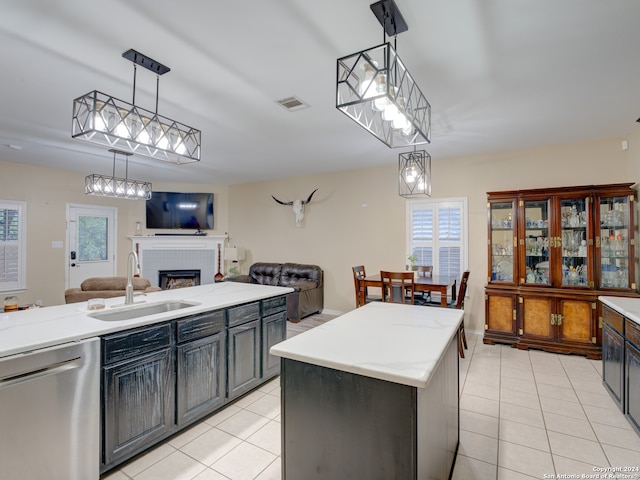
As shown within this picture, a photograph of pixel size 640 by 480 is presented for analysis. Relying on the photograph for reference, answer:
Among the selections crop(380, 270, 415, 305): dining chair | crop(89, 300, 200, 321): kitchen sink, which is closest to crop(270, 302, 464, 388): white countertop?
crop(89, 300, 200, 321): kitchen sink

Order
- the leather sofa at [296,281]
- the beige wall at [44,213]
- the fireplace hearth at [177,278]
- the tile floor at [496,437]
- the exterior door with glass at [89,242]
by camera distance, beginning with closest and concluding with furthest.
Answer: the tile floor at [496,437]
the leather sofa at [296,281]
the beige wall at [44,213]
the exterior door with glass at [89,242]
the fireplace hearth at [177,278]

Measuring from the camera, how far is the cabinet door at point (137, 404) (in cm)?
196

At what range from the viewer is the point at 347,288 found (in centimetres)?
608

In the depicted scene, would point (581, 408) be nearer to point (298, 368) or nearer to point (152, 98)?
point (298, 368)

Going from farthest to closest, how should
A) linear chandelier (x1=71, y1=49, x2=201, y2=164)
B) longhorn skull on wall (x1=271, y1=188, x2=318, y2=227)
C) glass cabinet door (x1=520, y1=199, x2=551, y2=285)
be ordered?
longhorn skull on wall (x1=271, y1=188, x2=318, y2=227)
glass cabinet door (x1=520, y1=199, x2=551, y2=285)
linear chandelier (x1=71, y1=49, x2=201, y2=164)

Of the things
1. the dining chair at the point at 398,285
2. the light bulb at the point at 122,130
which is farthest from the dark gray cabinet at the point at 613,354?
the light bulb at the point at 122,130

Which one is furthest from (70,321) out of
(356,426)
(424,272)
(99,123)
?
(424,272)

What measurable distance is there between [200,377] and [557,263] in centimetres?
433

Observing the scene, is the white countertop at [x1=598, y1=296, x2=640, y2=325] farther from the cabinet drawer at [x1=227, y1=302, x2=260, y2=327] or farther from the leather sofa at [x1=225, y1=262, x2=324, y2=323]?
the leather sofa at [x1=225, y1=262, x2=324, y2=323]

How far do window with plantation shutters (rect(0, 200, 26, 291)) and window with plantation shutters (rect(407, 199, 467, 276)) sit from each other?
21.9 feet

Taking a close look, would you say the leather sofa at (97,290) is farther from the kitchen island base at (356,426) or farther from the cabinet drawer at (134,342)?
the kitchen island base at (356,426)

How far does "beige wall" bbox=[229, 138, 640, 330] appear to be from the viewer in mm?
4395

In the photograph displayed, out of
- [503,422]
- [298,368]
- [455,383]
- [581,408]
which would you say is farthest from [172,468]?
[581,408]

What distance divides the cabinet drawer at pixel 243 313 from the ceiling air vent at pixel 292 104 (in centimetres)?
194
